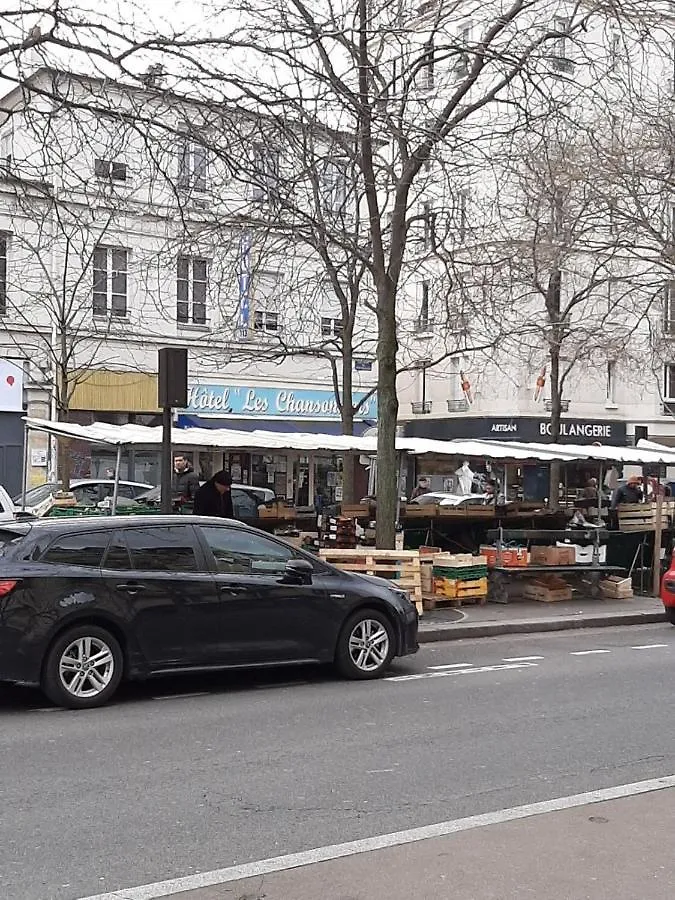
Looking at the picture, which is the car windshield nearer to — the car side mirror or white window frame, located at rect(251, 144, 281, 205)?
white window frame, located at rect(251, 144, 281, 205)

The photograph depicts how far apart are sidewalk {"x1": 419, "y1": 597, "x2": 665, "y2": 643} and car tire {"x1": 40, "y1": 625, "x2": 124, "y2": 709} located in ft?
16.4

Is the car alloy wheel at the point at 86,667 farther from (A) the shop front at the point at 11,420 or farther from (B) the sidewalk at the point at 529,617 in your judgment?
(A) the shop front at the point at 11,420

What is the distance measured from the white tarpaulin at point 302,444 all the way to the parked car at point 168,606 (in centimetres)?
602

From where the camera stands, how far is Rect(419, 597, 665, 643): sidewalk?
13.4m

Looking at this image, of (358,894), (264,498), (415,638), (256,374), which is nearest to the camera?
(358,894)

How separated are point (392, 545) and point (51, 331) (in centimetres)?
1609

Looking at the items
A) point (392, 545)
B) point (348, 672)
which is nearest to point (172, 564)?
point (348, 672)

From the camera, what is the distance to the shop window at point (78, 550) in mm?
8756

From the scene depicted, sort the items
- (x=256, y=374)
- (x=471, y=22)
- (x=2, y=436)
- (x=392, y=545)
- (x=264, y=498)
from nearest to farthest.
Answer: (x=471, y=22)
(x=392, y=545)
(x=264, y=498)
(x=2, y=436)
(x=256, y=374)

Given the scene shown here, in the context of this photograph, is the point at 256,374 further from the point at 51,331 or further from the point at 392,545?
the point at 392,545

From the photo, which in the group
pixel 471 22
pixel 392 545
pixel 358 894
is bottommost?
pixel 358 894

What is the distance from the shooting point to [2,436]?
1048 inches

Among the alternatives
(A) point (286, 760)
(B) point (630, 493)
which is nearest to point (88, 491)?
(B) point (630, 493)

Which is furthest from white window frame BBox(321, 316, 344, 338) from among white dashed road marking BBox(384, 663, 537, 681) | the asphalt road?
the asphalt road
